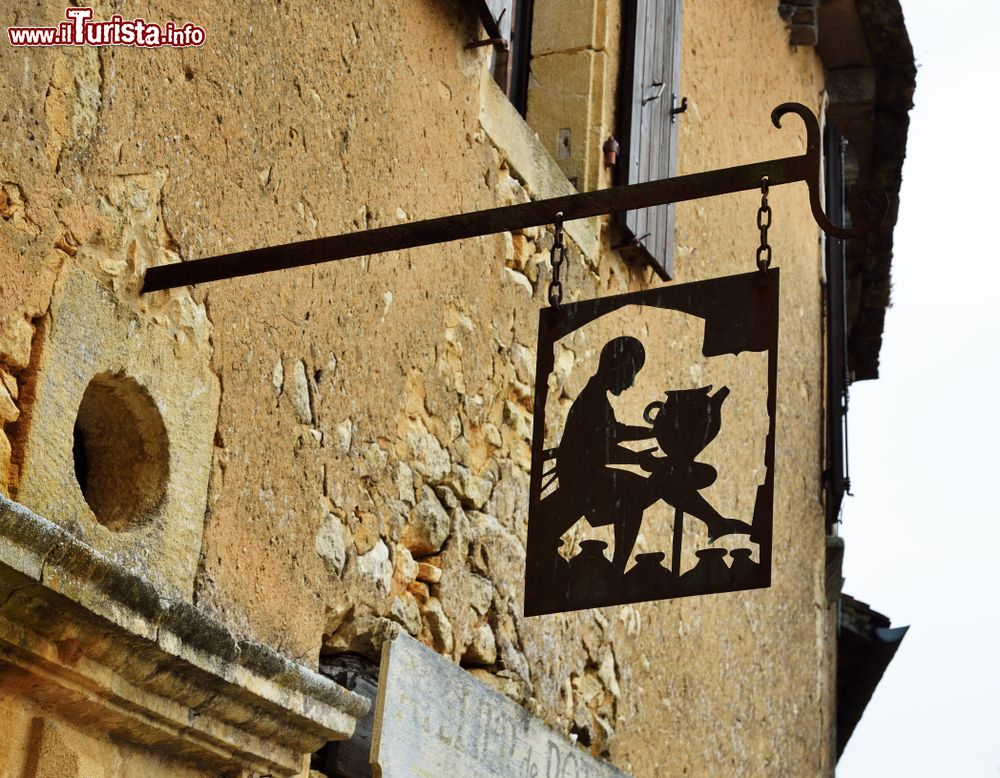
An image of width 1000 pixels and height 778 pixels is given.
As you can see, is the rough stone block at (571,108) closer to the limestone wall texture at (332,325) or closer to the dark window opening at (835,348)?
the limestone wall texture at (332,325)

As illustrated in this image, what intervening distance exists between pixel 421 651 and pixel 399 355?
74 cm

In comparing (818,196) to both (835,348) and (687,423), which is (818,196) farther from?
(835,348)

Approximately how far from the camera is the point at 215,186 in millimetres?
3525

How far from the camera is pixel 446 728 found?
4.00 m

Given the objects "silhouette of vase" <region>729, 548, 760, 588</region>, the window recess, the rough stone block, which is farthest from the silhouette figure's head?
the window recess

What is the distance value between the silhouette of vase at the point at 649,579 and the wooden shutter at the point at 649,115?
239 cm

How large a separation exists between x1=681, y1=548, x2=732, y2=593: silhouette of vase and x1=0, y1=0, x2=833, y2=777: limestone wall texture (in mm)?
955

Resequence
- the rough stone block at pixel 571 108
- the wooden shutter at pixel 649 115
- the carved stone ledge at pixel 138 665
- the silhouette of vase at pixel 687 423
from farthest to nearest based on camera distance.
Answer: the wooden shutter at pixel 649 115 → the rough stone block at pixel 571 108 → the silhouette of vase at pixel 687 423 → the carved stone ledge at pixel 138 665

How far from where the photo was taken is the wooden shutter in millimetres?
5477

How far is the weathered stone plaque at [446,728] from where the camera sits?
12.3 ft

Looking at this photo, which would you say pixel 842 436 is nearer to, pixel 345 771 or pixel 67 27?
pixel 345 771

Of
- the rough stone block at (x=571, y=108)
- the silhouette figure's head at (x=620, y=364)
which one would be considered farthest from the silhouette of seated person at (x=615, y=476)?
the rough stone block at (x=571, y=108)

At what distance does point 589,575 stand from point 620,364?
0.46 meters

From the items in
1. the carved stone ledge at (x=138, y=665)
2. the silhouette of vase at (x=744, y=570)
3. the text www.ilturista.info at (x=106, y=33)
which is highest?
the text www.ilturista.info at (x=106, y=33)
